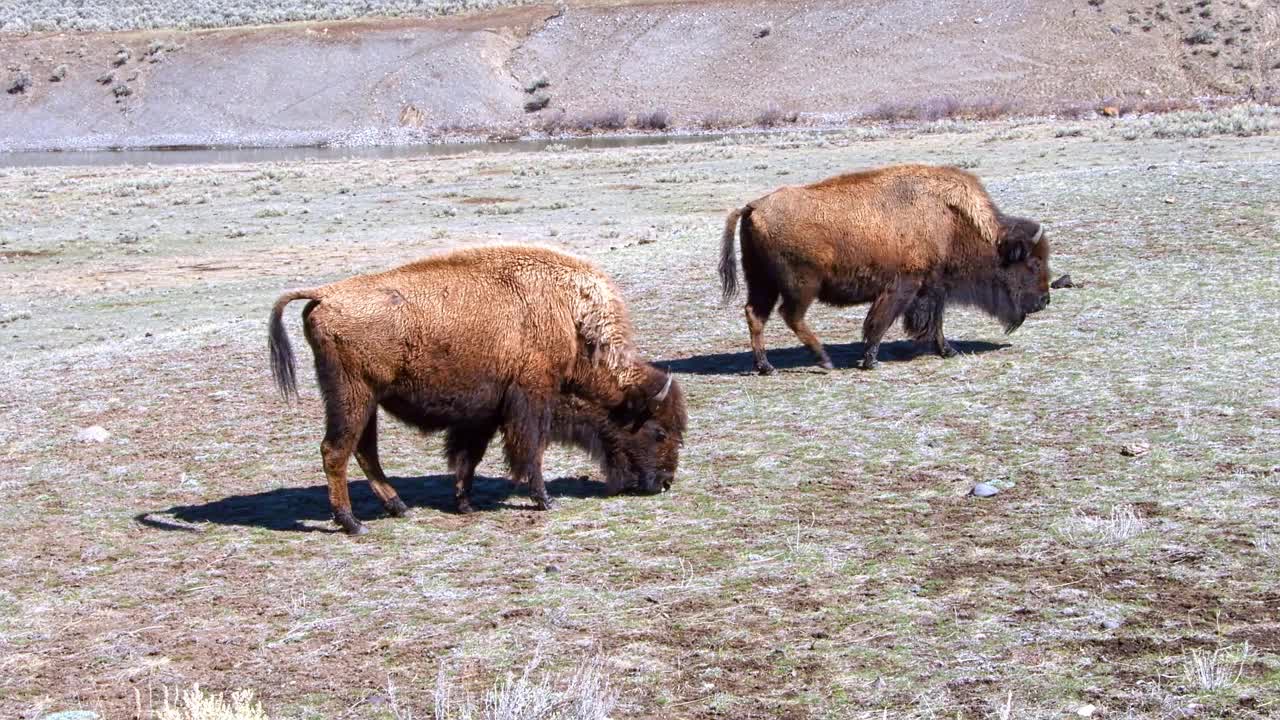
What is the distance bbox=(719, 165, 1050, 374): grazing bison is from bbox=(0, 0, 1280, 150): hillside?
157 feet

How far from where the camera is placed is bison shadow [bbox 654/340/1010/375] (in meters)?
11.6

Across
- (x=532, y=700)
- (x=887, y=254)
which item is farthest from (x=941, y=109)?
(x=532, y=700)

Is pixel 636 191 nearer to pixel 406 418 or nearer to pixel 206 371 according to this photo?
pixel 206 371

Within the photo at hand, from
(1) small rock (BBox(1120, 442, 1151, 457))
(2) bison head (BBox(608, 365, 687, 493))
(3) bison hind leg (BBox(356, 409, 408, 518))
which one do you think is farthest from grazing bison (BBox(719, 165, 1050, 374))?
(3) bison hind leg (BBox(356, 409, 408, 518))

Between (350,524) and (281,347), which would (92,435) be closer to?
(281,347)

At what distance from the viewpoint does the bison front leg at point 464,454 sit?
26.0 ft

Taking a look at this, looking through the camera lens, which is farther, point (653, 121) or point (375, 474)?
point (653, 121)

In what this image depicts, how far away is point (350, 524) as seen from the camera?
7.41 m

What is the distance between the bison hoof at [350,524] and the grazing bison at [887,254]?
15.4 ft

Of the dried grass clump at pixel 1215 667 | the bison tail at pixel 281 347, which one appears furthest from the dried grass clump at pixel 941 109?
the dried grass clump at pixel 1215 667

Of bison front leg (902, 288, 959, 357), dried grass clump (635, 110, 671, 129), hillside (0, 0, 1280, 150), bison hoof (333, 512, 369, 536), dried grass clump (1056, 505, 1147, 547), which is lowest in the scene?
dried grass clump (635, 110, 671, 129)

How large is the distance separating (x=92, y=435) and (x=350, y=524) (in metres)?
3.63

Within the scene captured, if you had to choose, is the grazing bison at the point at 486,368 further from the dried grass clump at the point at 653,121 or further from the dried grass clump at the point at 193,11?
the dried grass clump at the point at 193,11

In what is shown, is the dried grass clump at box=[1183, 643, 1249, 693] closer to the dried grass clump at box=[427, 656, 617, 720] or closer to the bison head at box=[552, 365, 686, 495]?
the dried grass clump at box=[427, 656, 617, 720]
